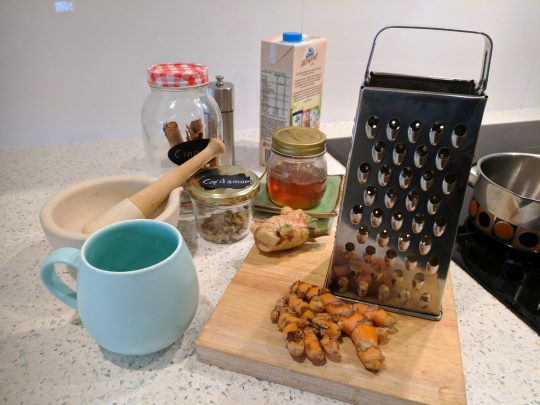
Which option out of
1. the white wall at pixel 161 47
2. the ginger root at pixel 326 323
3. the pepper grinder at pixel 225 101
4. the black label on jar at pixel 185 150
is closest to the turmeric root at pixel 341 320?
the ginger root at pixel 326 323

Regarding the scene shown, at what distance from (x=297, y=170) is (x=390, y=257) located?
24 centimetres

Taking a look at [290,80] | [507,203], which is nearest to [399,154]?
[507,203]

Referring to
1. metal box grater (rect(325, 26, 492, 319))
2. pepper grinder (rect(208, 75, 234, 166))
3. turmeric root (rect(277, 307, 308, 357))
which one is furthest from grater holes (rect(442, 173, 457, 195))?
pepper grinder (rect(208, 75, 234, 166))

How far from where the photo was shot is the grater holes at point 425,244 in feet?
1.57

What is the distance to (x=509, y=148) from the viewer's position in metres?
1.01

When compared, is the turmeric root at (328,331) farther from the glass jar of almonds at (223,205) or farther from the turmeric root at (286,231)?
the glass jar of almonds at (223,205)

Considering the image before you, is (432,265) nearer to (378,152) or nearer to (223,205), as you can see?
(378,152)

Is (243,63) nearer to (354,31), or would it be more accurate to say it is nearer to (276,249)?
(354,31)

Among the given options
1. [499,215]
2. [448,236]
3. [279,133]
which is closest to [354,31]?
[279,133]

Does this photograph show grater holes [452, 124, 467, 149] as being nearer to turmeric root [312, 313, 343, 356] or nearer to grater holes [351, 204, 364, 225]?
grater holes [351, 204, 364, 225]

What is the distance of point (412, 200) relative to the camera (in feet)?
1.52

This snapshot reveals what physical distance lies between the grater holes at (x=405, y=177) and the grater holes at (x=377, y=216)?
42 millimetres

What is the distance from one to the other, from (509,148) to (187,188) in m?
0.81

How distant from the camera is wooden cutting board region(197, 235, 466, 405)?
0.41 meters
